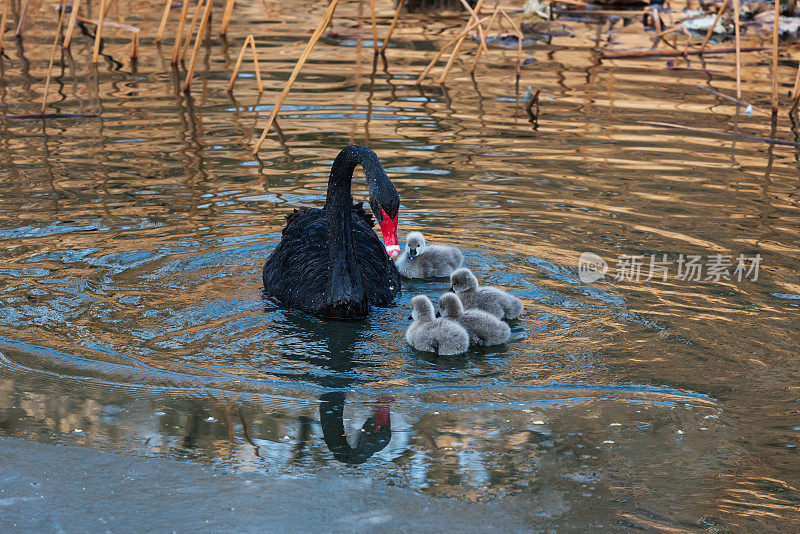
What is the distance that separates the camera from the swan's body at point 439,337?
17.5ft

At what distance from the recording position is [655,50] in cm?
1378

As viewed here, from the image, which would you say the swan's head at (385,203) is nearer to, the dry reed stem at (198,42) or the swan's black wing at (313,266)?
the swan's black wing at (313,266)

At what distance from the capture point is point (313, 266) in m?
6.34

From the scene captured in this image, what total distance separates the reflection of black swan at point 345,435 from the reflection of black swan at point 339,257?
3.97 ft

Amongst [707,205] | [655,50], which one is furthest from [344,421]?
[655,50]

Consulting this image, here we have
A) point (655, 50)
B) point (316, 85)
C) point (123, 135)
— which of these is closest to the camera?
point (123, 135)

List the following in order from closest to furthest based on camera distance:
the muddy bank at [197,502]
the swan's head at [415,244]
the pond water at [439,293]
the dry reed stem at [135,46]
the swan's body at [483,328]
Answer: the muddy bank at [197,502] < the pond water at [439,293] < the swan's body at [483,328] < the swan's head at [415,244] < the dry reed stem at [135,46]

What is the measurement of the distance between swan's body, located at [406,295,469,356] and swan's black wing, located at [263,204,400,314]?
81 centimetres

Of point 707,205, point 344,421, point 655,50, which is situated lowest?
point 344,421

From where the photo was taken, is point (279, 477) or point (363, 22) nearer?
point (279, 477)

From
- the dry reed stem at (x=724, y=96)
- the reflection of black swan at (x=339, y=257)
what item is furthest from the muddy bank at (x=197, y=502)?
the dry reed stem at (x=724, y=96)

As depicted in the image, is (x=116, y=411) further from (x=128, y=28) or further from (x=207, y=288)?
(x=128, y=28)

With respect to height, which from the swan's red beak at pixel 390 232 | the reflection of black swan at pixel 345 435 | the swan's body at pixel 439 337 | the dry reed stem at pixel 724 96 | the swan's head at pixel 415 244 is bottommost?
the reflection of black swan at pixel 345 435

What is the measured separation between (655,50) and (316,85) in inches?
192
